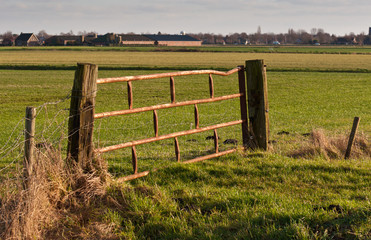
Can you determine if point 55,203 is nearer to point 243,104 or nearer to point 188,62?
point 243,104

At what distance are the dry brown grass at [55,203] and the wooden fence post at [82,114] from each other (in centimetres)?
20

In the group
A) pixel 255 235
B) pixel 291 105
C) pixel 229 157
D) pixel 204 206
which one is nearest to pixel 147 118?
pixel 291 105

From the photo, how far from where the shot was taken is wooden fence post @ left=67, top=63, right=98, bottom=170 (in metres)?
5.92

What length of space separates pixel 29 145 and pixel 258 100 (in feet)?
15.6

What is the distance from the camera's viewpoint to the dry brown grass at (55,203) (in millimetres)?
4676

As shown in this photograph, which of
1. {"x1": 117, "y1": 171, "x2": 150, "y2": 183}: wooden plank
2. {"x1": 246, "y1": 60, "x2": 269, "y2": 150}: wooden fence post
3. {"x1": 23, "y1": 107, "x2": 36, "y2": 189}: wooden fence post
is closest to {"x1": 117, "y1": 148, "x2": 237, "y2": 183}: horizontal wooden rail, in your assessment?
{"x1": 117, "y1": 171, "x2": 150, "y2": 183}: wooden plank

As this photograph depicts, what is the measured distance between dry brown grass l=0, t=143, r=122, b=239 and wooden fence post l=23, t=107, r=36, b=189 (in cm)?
6

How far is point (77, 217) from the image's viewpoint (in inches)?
206

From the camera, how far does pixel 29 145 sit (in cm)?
526

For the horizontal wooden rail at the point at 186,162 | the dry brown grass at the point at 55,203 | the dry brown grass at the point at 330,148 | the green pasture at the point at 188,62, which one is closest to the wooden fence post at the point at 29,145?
the dry brown grass at the point at 55,203

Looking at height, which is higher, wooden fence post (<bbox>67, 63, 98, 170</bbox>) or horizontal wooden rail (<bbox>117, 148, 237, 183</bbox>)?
wooden fence post (<bbox>67, 63, 98, 170</bbox>)

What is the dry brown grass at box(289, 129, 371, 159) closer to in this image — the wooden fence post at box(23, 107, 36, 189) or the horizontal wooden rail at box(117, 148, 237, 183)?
the horizontal wooden rail at box(117, 148, 237, 183)

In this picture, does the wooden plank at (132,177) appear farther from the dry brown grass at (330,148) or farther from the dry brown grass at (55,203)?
the dry brown grass at (330,148)

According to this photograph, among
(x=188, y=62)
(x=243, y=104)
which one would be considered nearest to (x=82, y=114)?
(x=243, y=104)
